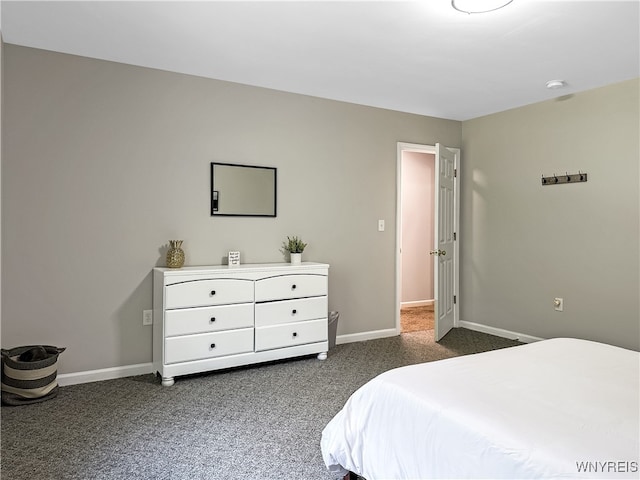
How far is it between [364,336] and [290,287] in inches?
48.0

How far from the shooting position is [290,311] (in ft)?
12.1

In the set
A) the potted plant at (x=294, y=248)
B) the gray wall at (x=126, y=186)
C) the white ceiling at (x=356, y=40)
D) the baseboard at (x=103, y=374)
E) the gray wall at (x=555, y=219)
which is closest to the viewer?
the white ceiling at (x=356, y=40)

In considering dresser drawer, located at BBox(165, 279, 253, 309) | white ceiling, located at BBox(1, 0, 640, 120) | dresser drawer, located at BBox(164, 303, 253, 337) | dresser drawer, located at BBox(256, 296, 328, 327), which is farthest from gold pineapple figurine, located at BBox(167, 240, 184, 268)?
white ceiling, located at BBox(1, 0, 640, 120)

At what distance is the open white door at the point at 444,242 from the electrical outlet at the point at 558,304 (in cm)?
104

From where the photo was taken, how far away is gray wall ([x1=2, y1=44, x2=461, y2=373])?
10.0ft

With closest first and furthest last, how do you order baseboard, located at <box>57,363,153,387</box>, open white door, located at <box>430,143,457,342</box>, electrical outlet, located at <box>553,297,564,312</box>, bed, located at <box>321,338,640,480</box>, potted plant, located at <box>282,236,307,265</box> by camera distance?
1. bed, located at <box>321,338,640,480</box>
2. baseboard, located at <box>57,363,153,387</box>
3. potted plant, located at <box>282,236,307,265</box>
4. electrical outlet, located at <box>553,297,564,312</box>
5. open white door, located at <box>430,143,457,342</box>

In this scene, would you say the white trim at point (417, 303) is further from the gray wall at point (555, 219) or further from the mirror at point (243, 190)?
the mirror at point (243, 190)

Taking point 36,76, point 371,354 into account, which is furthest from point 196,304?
point 36,76

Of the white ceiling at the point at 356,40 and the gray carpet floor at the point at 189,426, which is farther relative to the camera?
the white ceiling at the point at 356,40

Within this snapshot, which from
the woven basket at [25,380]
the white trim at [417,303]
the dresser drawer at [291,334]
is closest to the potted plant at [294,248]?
the dresser drawer at [291,334]

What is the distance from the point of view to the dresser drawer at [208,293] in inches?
126

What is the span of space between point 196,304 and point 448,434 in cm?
230

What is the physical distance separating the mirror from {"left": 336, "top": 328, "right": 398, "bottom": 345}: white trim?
139 centimetres

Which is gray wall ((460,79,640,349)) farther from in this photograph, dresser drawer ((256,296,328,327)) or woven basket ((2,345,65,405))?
woven basket ((2,345,65,405))
